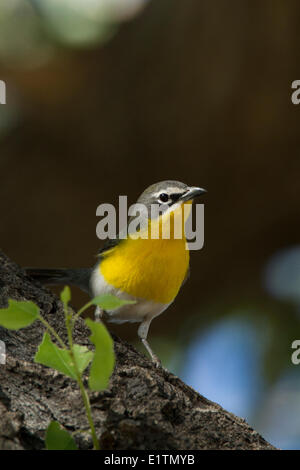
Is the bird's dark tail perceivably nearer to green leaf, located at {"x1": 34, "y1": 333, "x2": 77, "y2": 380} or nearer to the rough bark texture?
the rough bark texture

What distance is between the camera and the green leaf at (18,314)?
139 cm

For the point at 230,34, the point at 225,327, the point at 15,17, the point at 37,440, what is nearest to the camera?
the point at 37,440

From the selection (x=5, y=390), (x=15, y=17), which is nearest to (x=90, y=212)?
(x=15, y=17)

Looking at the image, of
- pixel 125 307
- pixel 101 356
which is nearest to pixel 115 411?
pixel 101 356

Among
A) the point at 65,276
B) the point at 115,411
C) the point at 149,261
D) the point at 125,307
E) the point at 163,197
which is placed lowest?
the point at 115,411

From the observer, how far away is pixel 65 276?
13.5 feet

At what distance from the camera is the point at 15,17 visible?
17.4 feet

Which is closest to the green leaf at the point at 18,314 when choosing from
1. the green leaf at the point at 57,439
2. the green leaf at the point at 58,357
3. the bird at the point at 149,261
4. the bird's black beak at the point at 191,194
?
the green leaf at the point at 58,357

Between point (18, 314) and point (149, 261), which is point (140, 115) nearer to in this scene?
point (149, 261)

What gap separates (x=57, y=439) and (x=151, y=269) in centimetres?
193

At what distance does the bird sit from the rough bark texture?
108 centimetres

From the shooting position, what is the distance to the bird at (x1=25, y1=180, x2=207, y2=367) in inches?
136
